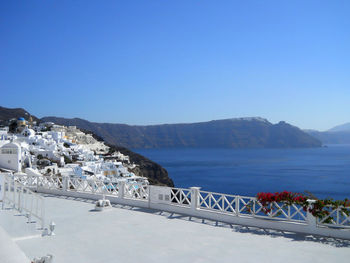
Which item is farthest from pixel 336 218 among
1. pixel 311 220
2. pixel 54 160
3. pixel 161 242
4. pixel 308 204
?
pixel 54 160

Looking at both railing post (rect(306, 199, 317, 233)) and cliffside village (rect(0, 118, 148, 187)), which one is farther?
cliffside village (rect(0, 118, 148, 187))

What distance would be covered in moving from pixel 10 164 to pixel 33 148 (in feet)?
193

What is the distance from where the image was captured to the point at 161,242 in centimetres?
791

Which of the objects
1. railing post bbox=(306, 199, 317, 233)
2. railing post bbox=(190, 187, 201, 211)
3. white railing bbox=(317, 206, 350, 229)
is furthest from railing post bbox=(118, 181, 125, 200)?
white railing bbox=(317, 206, 350, 229)

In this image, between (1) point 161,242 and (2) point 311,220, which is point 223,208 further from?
(1) point 161,242

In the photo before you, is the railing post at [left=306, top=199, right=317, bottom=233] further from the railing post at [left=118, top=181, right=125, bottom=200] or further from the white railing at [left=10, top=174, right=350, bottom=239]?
the railing post at [left=118, top=181, right=125, bottom=200]

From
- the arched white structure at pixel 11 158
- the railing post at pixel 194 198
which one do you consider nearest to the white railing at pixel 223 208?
the railing post at pixel 194 198

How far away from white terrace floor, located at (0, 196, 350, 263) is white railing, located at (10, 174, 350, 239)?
0.35 m

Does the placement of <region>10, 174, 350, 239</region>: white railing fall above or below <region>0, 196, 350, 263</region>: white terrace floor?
above

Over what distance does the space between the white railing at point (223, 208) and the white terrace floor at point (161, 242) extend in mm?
353

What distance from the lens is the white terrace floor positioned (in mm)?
6824

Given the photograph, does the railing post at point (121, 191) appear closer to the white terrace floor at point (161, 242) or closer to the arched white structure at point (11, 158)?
the white terrace floor at point (161, 242)

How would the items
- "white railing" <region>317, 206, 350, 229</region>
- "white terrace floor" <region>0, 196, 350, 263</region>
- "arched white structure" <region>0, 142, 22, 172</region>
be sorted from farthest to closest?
1. "arched white structure" <region>0, 142, 22, 172</region>
2. "white railing" <region>317, 206, 350, 229</region>
3. "white terrace floor" <region>0, 196, 350, 263</region>

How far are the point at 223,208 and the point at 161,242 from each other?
309 cm
